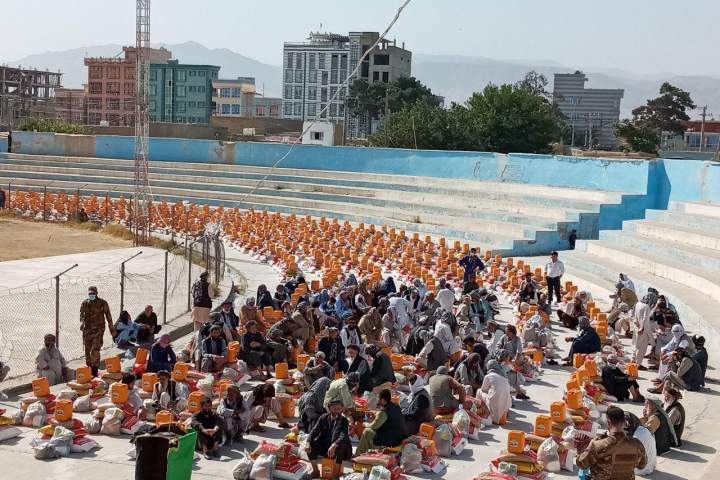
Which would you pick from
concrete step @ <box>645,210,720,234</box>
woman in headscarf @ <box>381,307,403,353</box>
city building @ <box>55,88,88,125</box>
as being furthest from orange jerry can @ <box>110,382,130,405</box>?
city building @ <box>55,88,88,125</box>

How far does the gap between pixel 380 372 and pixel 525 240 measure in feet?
56.1

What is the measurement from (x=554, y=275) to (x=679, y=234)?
548 centimetres

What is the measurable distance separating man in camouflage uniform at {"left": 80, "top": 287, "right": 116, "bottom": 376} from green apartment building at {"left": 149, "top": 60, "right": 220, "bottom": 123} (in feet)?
318

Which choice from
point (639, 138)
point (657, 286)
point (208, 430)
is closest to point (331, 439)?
point (208, 430)

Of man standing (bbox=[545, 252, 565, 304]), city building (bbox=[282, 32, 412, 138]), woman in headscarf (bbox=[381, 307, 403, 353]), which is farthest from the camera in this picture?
city building (bbox=[282, 32, 412, 138])

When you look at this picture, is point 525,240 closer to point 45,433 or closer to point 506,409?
point 506,409

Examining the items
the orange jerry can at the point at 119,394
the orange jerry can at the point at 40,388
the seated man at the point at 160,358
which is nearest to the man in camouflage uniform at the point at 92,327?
the seated man at the point at 160,358

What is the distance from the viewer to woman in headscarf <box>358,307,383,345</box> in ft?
53.6

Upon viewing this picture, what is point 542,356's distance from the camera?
16.2 meters

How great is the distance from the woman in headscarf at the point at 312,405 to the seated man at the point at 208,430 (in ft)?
3.78

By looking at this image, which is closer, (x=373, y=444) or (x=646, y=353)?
(x=373, y=444)

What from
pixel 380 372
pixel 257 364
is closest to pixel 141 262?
pixel 257 364

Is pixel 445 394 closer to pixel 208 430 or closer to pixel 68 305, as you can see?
pixel 208 430

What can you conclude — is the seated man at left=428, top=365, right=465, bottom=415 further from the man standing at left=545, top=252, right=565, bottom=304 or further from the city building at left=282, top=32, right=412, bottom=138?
the city building at left=282, top=32, right=412, bottom=138
